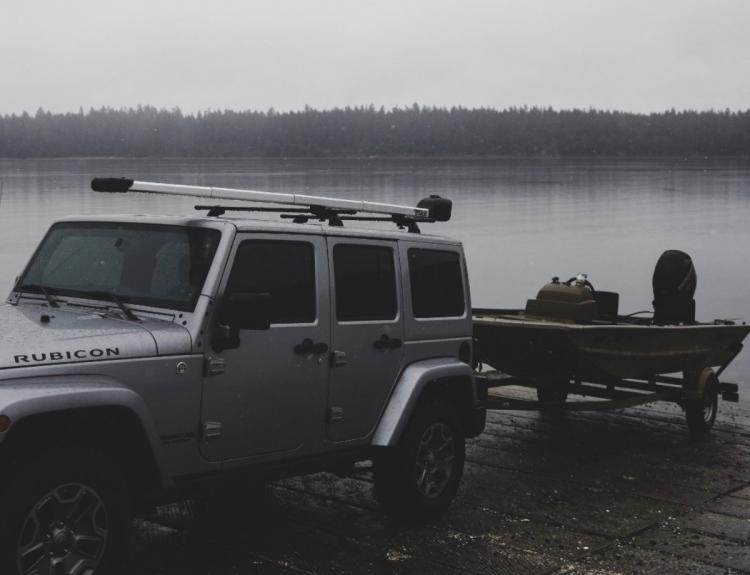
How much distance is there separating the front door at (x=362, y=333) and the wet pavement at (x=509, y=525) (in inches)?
29.5

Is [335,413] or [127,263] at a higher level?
[127,263]

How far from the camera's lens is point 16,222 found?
52.3m

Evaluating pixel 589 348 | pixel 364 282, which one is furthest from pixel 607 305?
pixel 364 282

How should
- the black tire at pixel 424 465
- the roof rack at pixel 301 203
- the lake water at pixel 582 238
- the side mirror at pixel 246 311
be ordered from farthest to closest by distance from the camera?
1. the lake water at pixel 582 238
2. the black tire at pixel 424 465
3. the roof rack at pixel 301 203
4. the side mirror at pixel 246 311

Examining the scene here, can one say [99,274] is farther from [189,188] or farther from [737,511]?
[737,511]

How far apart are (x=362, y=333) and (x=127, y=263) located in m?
1.51

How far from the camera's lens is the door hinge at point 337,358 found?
627cm

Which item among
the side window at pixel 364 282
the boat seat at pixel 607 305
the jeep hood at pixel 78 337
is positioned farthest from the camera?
the boat seat at pixel 607 305

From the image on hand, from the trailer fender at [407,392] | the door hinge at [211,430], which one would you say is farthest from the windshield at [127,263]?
the trailer fender at [407,392]

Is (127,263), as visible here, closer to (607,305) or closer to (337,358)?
(337,358)

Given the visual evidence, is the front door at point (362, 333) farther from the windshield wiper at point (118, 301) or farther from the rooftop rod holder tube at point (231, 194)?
the windshield wiper at point (118, 301)

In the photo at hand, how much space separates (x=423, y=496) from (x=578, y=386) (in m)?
3.91

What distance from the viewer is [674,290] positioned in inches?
426

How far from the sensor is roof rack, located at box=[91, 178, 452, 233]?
18.7 feet
